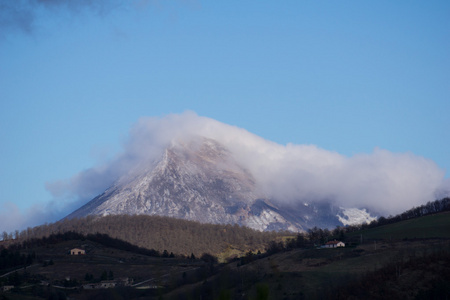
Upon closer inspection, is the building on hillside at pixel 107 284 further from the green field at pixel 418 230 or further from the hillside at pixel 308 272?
the green field at pixel 418 230

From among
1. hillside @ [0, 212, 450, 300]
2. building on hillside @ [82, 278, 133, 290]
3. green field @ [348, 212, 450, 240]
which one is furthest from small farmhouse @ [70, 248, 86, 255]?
green field @ [348, 212, 450, 240]

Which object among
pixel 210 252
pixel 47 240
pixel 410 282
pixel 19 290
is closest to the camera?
pixel 410 282

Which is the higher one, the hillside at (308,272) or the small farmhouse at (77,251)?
the small farmhouse at (77,251)

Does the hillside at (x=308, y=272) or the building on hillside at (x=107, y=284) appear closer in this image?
the hillside at (x=308, y=272)

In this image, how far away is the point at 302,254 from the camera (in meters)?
122

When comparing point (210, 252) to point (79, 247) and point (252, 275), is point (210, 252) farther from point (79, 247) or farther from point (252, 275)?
point (252, 275)

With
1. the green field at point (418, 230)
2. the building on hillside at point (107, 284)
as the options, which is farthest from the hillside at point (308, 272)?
the building on hillside at point (107, 284)

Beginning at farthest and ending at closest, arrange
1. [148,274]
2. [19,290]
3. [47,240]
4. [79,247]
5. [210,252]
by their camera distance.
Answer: [210,252] < [47,240] < [79,247] < [148,274] < [19,290]

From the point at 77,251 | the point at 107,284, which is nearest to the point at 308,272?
the point at 107,284

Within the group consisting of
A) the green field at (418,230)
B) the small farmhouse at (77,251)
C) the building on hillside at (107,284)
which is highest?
the small farmhouse at (77,251)

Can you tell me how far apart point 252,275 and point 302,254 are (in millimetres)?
32460

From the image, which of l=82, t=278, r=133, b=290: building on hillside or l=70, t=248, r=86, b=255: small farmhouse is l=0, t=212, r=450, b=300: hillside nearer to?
l=82, t=278, r=133, b=290: building on hillside

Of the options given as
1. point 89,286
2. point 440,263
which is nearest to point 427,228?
point 440,263

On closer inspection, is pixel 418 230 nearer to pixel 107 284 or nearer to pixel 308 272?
pixel 308 272
